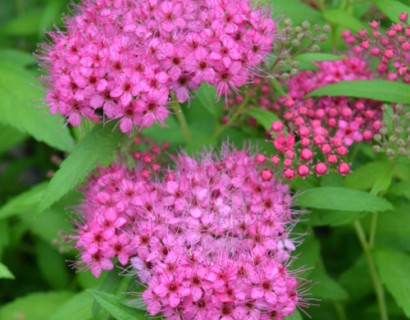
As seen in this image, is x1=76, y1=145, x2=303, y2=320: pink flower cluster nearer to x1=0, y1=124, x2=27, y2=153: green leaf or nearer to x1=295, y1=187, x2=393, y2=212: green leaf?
x1=295, y1=187, x2=393, y2=212: green leaf

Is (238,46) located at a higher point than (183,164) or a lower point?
higher

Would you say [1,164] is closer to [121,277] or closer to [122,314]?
[121,277]

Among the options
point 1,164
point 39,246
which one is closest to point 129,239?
point 39,246

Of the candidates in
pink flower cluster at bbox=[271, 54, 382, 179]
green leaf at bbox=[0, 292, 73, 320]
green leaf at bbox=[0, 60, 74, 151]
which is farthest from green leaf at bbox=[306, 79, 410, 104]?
green leaf at bbox=[0, 292, 73, 320]

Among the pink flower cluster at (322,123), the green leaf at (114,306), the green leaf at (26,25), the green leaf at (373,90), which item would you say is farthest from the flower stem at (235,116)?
the green leaf at (26,25)

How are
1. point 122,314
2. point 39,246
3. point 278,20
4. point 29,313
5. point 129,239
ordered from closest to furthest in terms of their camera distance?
point 122,314
point 129,239
point 278,20
point 29,313
point 39,246

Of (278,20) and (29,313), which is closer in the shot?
(278,20)

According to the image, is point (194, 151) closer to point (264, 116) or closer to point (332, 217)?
point (264, 116)
